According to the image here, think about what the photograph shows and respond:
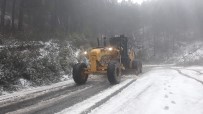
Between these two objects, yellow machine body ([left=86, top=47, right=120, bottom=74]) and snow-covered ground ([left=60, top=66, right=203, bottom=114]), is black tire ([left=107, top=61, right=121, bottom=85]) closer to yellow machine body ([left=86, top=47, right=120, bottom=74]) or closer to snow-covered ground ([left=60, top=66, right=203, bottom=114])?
yellow machine body ([left=86, top=47, right=120, bottom=74])

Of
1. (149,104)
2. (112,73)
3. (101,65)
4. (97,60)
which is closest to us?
(149,104)

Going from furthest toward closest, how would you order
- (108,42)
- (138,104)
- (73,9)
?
(73,9) < (108,42) < (138,104)

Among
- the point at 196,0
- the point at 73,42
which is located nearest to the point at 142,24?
the point at 196,0

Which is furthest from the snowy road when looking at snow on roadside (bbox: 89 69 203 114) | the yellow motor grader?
the yellow motor grader

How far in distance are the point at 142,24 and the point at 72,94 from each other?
82829 millimetres

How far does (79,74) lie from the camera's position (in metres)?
15.3

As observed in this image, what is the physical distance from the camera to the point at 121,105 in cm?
886

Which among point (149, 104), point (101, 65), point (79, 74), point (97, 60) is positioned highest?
point (97, 60)

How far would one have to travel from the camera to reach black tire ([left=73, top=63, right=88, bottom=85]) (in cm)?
1527

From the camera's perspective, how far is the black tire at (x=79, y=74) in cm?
1527

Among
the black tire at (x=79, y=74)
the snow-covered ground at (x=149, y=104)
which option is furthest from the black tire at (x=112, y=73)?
the snow-covered ground at (x=149, y=104)

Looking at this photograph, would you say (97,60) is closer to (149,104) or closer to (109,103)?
(109,103)

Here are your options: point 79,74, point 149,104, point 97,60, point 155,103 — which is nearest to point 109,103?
point 149,104

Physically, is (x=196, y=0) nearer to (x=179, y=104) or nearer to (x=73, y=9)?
(x=73, y=9)
